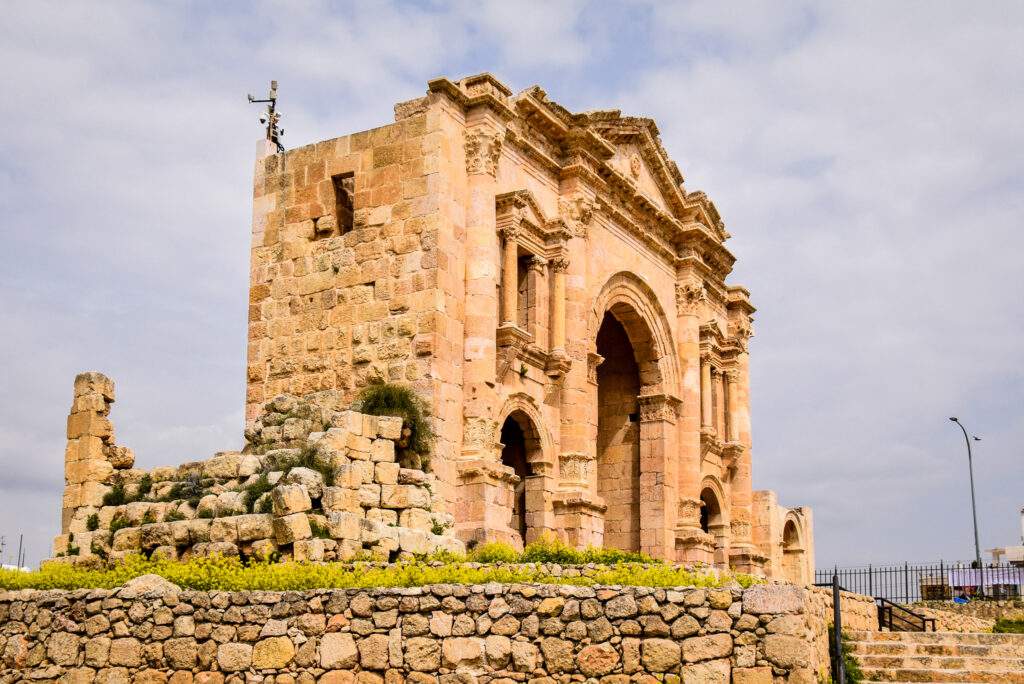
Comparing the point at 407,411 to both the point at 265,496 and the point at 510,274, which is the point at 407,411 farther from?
the point at 510,274

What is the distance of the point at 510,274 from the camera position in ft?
74.0

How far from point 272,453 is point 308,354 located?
4.73 meters

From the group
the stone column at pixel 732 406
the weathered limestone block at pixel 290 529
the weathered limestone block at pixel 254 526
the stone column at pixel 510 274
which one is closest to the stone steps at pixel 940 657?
the weathered limestone block at pixel 290 529

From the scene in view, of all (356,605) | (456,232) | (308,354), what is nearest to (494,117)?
(456,232)

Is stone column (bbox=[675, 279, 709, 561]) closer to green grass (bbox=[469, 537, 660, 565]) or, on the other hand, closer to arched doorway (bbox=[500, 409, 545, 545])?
arched doorway (bbox=[500, 409, 545, 545])

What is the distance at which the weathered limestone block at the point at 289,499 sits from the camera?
15570 millimetres

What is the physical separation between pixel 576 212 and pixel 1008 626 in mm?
12430

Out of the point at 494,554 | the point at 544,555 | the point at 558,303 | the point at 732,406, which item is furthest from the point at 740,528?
the point at 494,554

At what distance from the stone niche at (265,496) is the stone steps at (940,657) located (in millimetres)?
5989

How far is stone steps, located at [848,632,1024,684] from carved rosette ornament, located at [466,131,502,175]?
9.87 meters

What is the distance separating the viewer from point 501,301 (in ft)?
74.4

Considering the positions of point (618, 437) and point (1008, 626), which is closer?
point (1008, 626)

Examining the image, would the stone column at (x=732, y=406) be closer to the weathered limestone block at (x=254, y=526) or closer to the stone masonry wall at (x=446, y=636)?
the weathered limestone block at (x=254, y=526)

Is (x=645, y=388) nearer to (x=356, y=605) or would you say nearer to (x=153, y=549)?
(x=153, y=549)
